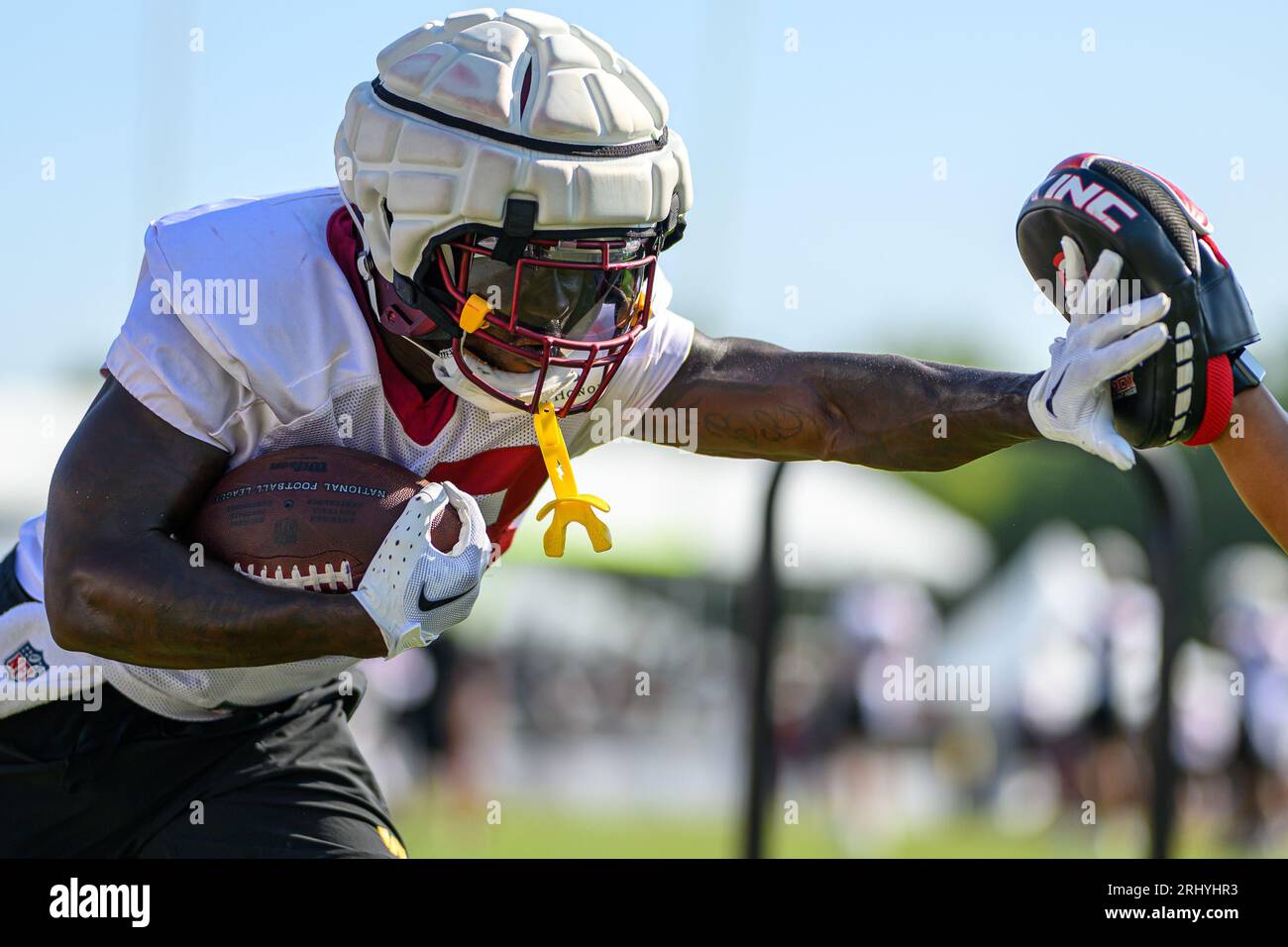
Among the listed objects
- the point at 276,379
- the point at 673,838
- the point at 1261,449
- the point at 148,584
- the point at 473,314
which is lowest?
the point at 673,838

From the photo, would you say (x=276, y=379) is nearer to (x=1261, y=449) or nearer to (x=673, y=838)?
(x=1261, y=449)

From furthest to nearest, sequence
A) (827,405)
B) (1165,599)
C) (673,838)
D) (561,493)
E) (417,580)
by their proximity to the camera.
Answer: (673,838) < (1165,599) < (827,405) < (561,493) < (417,580)

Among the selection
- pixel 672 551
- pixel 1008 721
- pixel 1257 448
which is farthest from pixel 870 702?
pixel 1257 448

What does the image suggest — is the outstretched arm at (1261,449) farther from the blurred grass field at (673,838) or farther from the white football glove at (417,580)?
the blurred grass field at (673,838)

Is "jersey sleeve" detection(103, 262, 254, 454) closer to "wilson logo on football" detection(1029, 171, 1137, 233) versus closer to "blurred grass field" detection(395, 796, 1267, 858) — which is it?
"wilson logo on football" detection(1029, 171, 1137, 233)

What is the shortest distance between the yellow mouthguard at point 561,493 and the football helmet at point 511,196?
0.05 m

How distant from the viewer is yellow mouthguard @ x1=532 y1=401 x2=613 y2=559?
334 centimetres

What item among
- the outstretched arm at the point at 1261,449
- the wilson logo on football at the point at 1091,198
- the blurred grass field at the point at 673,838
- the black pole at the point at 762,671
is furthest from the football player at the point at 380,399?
the blurred grass field at the point at 673,838

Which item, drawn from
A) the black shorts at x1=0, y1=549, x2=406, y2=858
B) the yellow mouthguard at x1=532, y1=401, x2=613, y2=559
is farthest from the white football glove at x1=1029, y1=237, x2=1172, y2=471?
the black shorts at x1=0, y1=549, x2=406, y2=858

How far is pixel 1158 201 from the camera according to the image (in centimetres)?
335

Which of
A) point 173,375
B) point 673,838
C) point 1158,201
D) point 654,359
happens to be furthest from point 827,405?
point 673,838

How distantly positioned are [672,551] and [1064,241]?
42.2ft

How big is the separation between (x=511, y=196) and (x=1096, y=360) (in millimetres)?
1177
